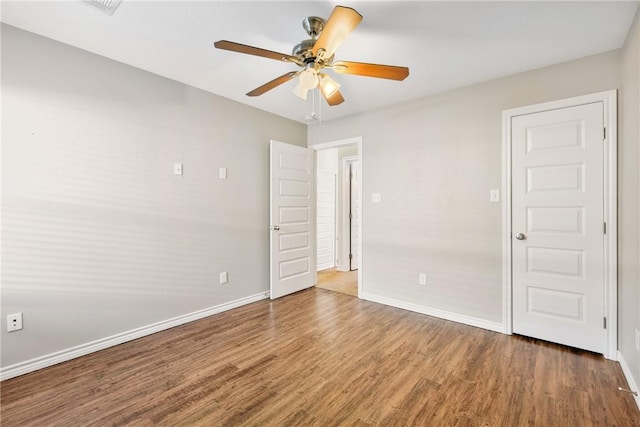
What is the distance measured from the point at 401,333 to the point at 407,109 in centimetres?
240

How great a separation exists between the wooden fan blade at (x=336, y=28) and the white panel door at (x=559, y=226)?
1.93 m

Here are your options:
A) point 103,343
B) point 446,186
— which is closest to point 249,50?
point 446,186

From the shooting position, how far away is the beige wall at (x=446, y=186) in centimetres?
262

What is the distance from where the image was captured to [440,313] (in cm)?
311

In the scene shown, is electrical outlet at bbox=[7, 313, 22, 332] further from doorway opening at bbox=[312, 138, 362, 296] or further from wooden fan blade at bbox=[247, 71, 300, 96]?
doorway opening at bbox=[312, 138, 362, 296]

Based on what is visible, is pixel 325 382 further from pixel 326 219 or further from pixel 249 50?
pixel 326 219

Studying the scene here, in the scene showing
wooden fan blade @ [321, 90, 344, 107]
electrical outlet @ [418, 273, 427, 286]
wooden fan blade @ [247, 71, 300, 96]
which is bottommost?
electrical outlet @ [418, 273, 427, 286]

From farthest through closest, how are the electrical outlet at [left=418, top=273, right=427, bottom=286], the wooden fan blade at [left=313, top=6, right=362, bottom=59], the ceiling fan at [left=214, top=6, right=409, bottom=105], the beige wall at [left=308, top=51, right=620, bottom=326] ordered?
the electrical outlet at [left=418, top=273, right=427, bottom=286] → the beige wall at [left=308, top=51, right=620, bottom=326] → the ceiling fan at [left=214, top=6, right=409, bottom=105] → the wooden fan blade at [left=313, top=6, right=362, bottom=59]

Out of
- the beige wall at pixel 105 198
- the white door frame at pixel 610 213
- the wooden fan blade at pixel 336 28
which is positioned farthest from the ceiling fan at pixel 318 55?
the white door frame at pixel 610 213

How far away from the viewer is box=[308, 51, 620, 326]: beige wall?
8.58 ft

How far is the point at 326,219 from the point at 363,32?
12.5 ft

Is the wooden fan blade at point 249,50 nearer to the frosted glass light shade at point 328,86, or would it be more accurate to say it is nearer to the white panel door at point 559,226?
the frosted glass light shade at point 328,86

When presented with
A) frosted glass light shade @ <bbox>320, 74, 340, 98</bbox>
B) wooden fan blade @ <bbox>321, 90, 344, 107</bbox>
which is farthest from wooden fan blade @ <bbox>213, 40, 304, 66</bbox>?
wooden fan blade @ <bbox>321, 90, 344, 107</bbox>

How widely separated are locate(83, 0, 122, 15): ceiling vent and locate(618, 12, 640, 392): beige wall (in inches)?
125
